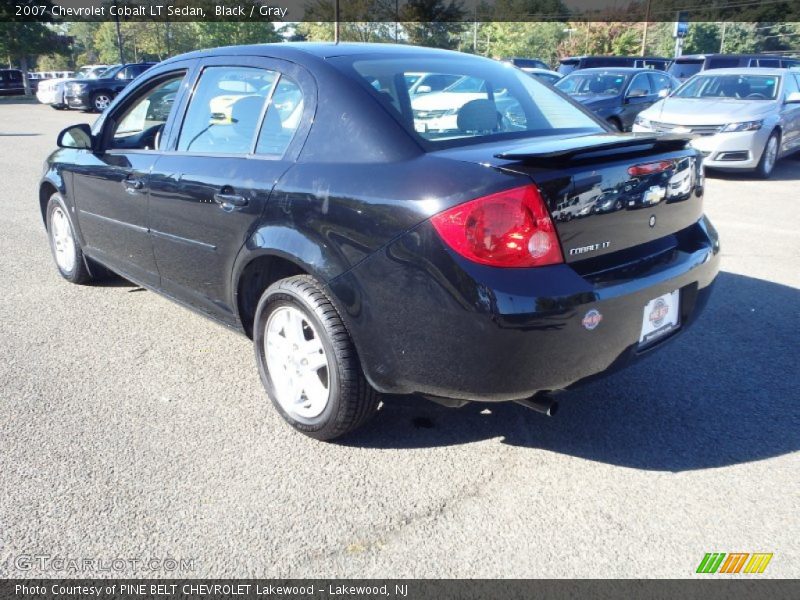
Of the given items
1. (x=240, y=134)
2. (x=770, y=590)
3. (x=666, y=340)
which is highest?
(x=240, y=134)

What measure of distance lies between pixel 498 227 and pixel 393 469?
3.68 ft

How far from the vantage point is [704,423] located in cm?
313

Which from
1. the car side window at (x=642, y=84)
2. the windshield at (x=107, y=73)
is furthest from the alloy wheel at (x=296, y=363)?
the windshield at (x=107, y=73)

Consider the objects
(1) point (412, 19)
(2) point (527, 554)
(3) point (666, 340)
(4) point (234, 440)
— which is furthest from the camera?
(1) point (412, 19)

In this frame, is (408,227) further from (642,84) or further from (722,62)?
(722,62)

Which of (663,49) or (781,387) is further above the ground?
(663,49)

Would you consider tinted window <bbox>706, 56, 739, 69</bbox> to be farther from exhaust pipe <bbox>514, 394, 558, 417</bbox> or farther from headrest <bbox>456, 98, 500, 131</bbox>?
exhaust pipe <bbox>514, 394, 558, 417</bbox>

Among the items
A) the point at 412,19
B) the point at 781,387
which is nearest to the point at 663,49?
the point at 412,19

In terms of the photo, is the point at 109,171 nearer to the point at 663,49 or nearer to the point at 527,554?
the point at 527,554

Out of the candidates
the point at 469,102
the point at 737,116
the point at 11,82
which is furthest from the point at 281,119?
the point at 11,82

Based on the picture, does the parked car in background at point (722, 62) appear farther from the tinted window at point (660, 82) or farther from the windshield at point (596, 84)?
the windshield at point (596, 84)

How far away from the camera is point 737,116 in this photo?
378 inches

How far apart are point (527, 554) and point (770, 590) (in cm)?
75

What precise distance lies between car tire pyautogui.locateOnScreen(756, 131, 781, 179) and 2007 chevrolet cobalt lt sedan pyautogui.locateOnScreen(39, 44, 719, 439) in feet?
24.2
